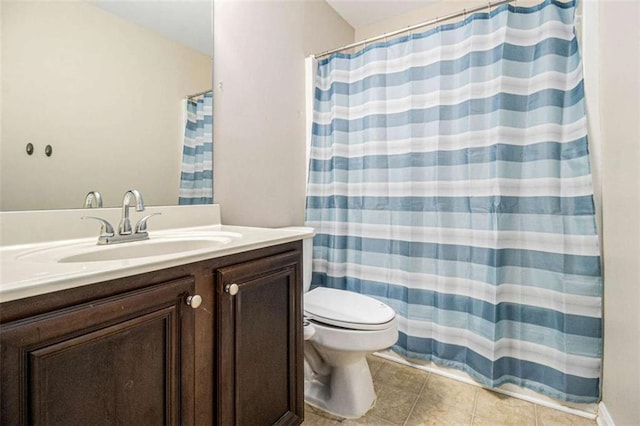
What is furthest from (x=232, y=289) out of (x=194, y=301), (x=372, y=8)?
(x=372, y=8)

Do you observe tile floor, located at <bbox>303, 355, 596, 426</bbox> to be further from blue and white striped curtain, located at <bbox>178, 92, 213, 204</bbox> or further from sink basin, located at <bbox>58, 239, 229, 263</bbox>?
blue and white striped curtain, located at <bbox>178, 92, 213, 204</bbox>

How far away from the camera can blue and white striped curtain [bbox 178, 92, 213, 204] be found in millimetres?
1407

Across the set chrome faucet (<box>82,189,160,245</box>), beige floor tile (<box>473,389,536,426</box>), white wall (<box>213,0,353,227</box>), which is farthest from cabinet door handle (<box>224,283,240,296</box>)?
beige floor tile (<box>473,389,536,426</box>)

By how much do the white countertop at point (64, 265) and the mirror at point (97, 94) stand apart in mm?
175

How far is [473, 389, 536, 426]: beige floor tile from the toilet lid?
1.92ft

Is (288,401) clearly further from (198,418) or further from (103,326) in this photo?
(103,326)

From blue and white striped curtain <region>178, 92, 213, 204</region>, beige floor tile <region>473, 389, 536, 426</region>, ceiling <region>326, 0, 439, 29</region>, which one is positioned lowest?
beige floor tile <region>473, 389, 536, 426</region>

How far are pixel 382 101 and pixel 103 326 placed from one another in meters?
1.63

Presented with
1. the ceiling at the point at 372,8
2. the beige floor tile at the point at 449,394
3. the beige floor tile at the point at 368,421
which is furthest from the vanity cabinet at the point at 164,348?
the ceiling at the point at 372,8

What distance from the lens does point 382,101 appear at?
1769 mm

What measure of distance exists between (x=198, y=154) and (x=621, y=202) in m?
1.71

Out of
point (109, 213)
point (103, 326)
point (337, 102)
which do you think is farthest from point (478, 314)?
point (109, 213)

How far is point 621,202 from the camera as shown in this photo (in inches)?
44.1

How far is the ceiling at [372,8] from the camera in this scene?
7.20 feet
